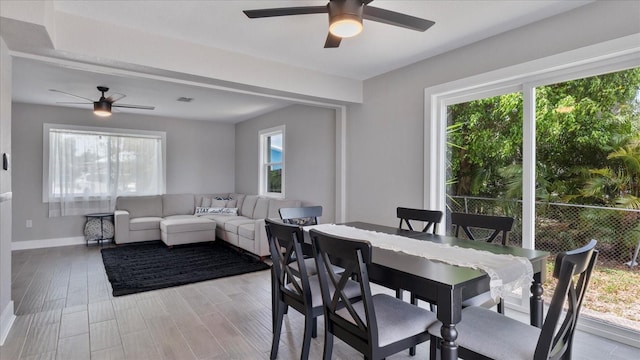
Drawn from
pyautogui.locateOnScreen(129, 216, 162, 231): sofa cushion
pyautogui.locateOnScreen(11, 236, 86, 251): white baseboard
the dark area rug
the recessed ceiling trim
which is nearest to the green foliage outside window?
the recessed ceiling trim

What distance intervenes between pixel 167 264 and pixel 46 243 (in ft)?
9.21

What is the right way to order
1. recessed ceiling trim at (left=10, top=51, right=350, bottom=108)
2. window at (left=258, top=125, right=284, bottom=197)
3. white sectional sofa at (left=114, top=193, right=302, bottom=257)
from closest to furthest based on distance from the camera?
recessed ceiling trim at (left=10, top=51, right=350, bottom=108), white sectional sofa at (left=114, top=193, right=302, bottom=257), window at (left=258, top=125, right=284, bottom=197)

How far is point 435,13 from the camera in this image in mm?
2559

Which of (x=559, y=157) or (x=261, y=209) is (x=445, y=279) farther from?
(x=261, y=209)

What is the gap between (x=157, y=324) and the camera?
108 inches

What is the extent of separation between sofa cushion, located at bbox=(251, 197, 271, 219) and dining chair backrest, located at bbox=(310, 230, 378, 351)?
386cm

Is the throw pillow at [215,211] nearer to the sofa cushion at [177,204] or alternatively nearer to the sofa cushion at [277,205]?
the sofa cushion at [177,204]

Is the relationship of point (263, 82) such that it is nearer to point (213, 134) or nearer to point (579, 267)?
point (579, 267)

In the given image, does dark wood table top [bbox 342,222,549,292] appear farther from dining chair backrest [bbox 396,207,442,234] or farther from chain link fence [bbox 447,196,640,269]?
chain link fence [bbox 447,196,640,269]

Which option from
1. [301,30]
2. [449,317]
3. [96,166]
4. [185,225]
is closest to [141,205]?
[96,166]

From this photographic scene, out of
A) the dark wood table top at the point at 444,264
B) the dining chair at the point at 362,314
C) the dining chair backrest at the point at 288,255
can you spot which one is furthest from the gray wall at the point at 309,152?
the dining chair at the point at 362,314

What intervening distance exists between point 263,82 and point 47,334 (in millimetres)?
2809

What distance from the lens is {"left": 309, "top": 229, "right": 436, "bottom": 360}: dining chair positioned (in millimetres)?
1518

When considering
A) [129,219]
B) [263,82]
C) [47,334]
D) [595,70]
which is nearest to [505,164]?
[595,70]
